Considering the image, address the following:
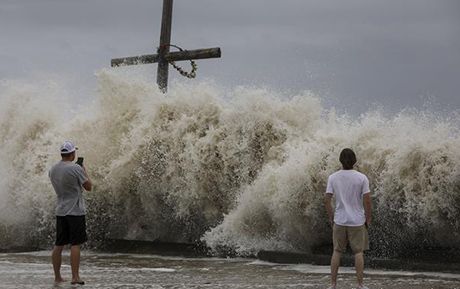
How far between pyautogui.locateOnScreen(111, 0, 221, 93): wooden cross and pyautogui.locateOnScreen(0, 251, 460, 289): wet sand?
6675mm

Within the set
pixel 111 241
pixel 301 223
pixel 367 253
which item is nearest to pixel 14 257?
pixel 111 241

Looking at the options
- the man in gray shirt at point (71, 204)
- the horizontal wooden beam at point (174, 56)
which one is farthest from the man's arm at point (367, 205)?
the horizontal wooden beam at point (174, 56)

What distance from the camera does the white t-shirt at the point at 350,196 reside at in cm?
923

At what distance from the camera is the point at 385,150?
14.0 m

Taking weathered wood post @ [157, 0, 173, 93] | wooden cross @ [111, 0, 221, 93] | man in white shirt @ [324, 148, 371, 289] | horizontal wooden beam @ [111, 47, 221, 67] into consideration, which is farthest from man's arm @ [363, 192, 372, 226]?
weathered wood post @ [157, 0, 173, 93]

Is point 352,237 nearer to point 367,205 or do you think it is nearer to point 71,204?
point 367,205

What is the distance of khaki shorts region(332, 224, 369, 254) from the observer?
30.3 ft

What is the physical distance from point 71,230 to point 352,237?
351 cm

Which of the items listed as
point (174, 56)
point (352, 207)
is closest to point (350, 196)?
point (352, 207)

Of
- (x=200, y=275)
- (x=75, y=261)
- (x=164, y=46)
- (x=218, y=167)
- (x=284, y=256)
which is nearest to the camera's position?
(x=75, y=261)

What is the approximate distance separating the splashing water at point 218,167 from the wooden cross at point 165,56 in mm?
681

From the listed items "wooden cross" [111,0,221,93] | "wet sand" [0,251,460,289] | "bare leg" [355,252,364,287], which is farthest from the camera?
"wooden cross" [111,0,221,93]

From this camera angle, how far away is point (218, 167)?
55.9ft

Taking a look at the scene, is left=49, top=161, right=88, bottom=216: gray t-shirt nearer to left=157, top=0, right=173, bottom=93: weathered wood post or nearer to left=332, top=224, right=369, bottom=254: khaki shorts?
left=332, top=224, right=369, bottom=254: khaki shorts
